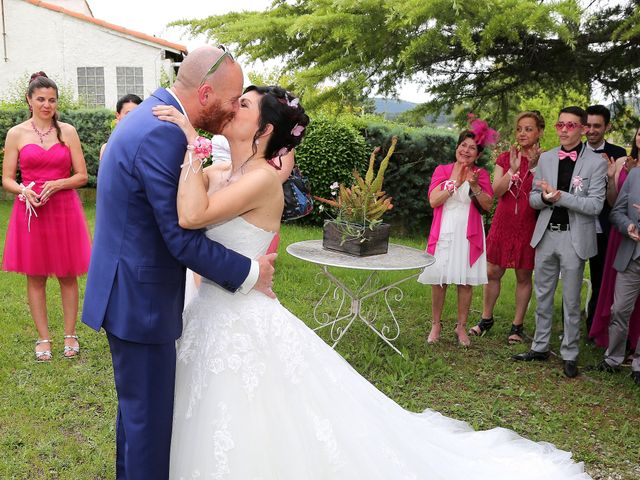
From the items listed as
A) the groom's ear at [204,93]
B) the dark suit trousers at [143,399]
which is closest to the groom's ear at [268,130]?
the groom's ear at [204,93]

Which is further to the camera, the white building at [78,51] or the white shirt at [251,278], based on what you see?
the white building at [78,51]

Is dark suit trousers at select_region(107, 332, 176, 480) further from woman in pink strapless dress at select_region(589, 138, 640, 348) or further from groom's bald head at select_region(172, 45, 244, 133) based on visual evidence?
woman in pink strapless dress at select_region(589, 138, 640, 348)

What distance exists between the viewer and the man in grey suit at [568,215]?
16.1 feet

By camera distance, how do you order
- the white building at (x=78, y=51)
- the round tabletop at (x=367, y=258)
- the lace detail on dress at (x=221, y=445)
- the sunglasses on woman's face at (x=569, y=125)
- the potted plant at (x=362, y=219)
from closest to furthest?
1. the lace detail on dress at (x=221, y=445)
2. the round tabletop at (x=367, y=258)
3. the sunglasses on woman's face at (x=569, y=125)
4. the potted plant at (x=362, y=219)
5. the white building at (x=78, y=51)

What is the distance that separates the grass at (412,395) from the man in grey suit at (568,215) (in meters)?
0.51

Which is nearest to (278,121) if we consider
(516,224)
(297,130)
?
(297,130)

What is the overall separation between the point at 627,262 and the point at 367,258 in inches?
84.1

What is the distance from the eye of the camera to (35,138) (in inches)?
197

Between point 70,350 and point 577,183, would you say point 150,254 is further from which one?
point 577,183

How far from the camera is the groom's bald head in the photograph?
95.2 inches

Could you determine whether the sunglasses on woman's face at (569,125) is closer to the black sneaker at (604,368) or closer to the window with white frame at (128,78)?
the black sneaker at (604,368)

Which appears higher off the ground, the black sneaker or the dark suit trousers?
the dark suit trousers

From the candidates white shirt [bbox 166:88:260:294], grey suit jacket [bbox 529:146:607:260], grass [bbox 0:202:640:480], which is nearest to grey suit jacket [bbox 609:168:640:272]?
grey suit jacket [bbox 529:146:607:260]

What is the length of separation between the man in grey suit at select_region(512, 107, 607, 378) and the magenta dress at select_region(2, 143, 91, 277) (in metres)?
3.98
